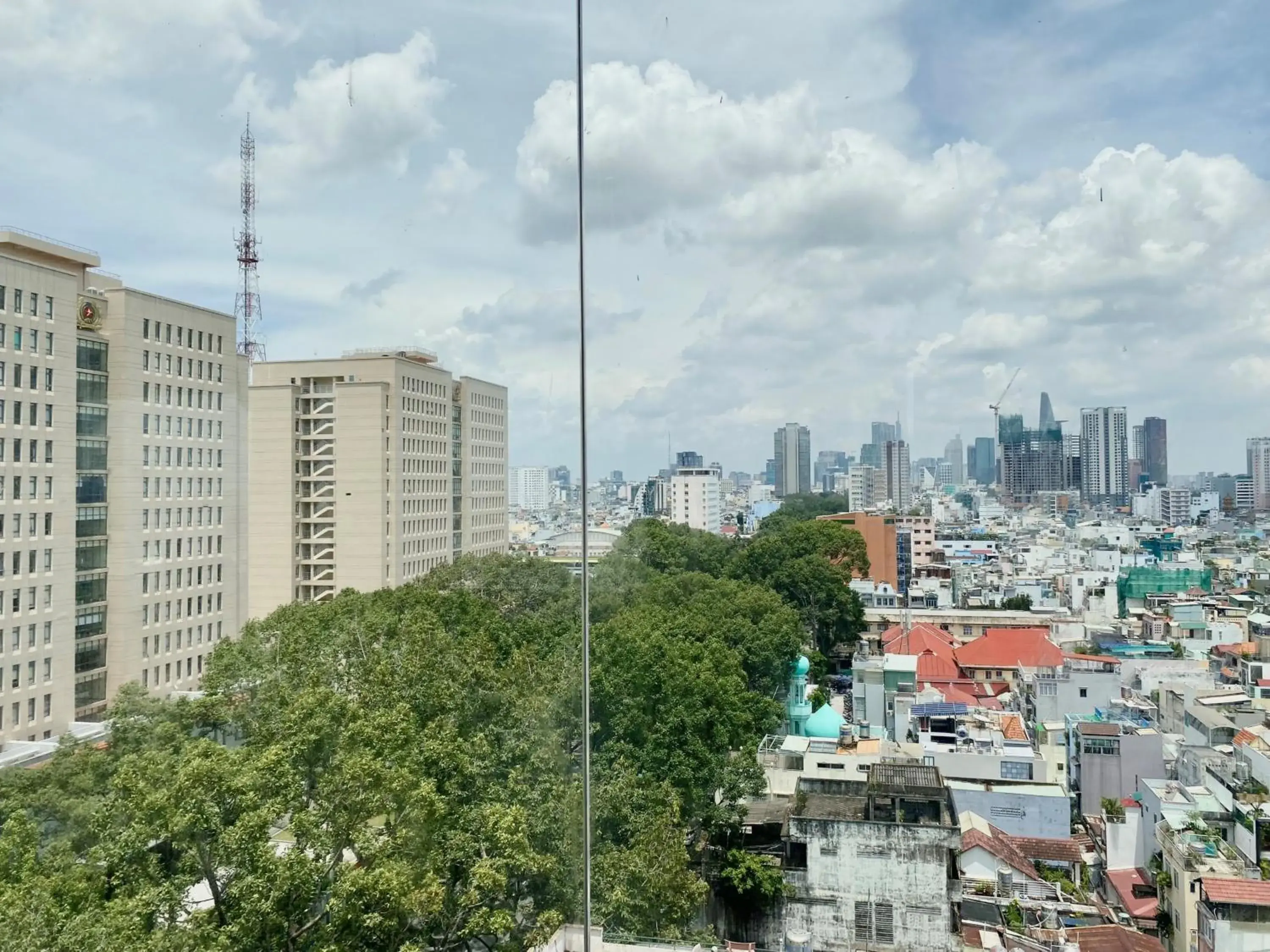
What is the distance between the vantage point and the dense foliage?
1.72m

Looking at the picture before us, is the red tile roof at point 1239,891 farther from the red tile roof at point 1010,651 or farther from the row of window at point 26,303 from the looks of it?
the red tile roof at point 1010,651

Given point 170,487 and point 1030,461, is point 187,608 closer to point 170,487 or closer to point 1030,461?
point 170,487

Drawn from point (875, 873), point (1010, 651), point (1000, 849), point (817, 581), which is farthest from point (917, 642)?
point (875, 873)

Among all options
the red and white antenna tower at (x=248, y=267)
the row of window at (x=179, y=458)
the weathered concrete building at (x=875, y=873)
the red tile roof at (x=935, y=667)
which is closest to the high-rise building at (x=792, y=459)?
the weathered concrete building at (x=875, y=873)

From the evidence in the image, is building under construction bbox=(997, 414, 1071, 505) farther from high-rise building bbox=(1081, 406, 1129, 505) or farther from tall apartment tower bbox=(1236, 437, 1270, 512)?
tall apartment tower bbox=(1236, 437, 1270, 512)

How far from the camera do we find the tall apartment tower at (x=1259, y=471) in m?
3.44

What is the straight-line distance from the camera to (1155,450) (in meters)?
3.71

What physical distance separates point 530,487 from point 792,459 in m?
1.68

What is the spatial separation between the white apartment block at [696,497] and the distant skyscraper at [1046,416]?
1399 millimetres

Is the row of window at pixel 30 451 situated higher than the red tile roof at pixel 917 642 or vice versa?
the row of window at pixel 30 451

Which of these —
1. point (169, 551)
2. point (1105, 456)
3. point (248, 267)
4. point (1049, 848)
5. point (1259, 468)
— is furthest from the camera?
point (1105, 456)

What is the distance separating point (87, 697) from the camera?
5.47 ft

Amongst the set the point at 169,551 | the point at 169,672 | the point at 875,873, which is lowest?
the point at 875,873

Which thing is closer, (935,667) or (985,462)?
(985,462)
